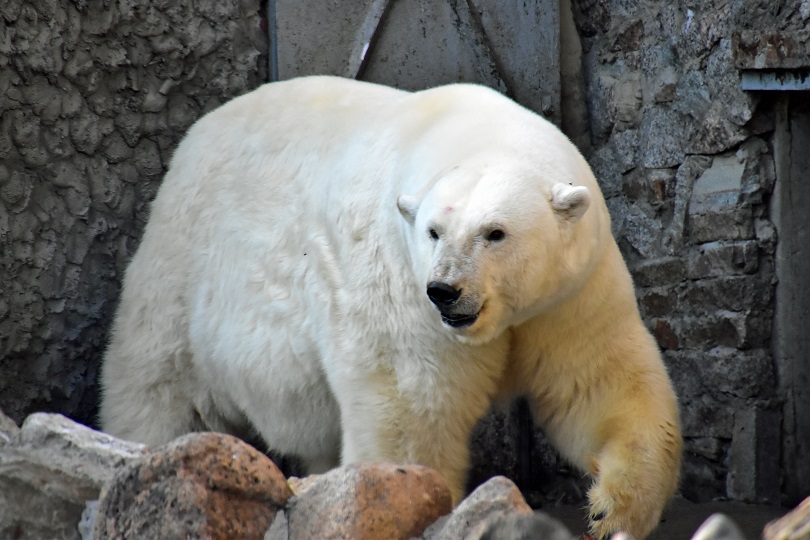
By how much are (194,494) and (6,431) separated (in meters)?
0.81

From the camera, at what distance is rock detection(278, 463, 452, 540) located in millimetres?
2252

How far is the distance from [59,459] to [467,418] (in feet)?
3.81

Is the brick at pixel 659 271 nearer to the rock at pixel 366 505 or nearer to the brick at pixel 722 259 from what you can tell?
the brick at pixel 722 259

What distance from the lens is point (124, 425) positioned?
4.08 meters

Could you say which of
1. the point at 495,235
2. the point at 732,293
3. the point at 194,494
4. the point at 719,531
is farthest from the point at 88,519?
the point at 732,293

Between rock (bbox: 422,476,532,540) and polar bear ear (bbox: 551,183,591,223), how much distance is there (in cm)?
86

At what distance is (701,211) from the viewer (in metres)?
4.27

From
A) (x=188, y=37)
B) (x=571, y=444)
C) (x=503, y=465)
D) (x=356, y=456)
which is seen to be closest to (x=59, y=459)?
(x=356, y=456)

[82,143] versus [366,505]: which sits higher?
[82,143]

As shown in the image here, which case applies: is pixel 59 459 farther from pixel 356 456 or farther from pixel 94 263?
pixel 94 263

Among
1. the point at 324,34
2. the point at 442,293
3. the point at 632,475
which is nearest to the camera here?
the point at 442,293

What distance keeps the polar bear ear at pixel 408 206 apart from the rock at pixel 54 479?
34.6 inches

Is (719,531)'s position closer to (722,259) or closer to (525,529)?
(525,529)

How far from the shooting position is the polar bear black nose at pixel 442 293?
272 cm
